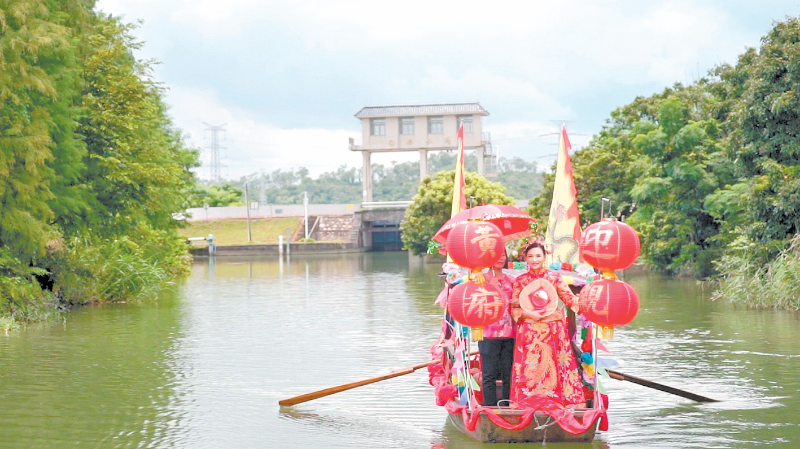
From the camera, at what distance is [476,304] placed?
30.1 ft

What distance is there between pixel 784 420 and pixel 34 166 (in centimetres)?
1353

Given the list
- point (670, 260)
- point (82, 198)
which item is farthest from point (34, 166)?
point (670, 260)

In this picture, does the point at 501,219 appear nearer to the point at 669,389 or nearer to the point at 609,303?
the point at 609,303

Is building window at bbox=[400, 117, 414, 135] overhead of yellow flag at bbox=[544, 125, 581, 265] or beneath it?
overhead

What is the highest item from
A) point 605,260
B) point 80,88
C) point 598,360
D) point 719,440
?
point 80,88

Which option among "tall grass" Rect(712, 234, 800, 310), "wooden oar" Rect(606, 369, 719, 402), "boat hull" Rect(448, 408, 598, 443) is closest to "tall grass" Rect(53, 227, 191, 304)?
"tall grass" Rect(712, 234, 800, 310)

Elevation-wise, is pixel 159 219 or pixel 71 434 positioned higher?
pixel 159 219

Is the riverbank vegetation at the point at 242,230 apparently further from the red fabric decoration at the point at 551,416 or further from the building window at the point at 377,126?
the red fabric decoration at the point at 551,416

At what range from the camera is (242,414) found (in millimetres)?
11891

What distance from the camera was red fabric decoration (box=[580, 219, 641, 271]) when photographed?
30.7 feet

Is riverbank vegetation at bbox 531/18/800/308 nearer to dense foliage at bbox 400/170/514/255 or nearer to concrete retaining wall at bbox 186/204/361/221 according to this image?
dense foliage at bbox 400/170/514/255

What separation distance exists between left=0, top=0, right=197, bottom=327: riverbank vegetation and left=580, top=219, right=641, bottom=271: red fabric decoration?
1227 cm

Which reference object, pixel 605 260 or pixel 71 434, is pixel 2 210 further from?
pixel 605 260

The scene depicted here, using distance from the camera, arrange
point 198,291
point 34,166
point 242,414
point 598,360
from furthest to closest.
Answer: point 198,291 → point 34,166 → point 242,414 → point 598,360
